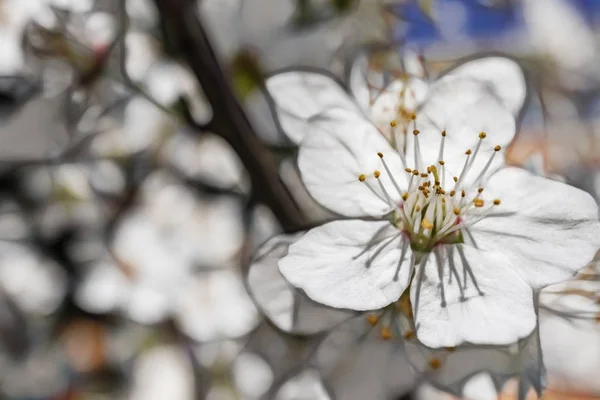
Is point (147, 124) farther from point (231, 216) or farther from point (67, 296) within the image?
point (67, 296)

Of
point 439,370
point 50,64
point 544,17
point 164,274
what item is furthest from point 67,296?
point 544,17

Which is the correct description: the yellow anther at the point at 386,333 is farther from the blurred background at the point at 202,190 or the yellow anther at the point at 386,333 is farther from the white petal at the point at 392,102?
the white petal at the point at 392,102

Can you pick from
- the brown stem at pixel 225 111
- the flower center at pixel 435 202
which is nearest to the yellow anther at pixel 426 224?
the flower center at pixel 435 202

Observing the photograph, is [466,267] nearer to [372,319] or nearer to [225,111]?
[372,319]

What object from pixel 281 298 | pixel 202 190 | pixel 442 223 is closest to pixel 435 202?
pixel 442 223

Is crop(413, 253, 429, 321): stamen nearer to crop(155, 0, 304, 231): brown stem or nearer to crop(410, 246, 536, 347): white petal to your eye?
crop(410, 246, 536, 347): white petal

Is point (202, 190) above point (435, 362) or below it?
below

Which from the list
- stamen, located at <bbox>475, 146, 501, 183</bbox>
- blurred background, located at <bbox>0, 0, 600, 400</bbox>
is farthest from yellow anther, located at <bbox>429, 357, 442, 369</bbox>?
stamen, located at <bbox>475, 146, 501, 183</bbox>
